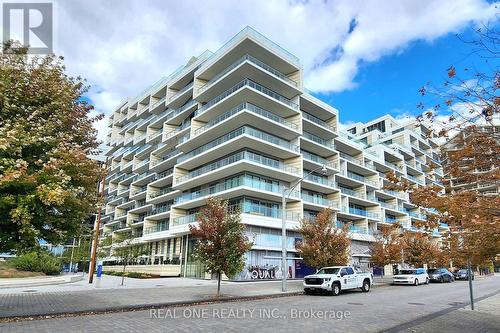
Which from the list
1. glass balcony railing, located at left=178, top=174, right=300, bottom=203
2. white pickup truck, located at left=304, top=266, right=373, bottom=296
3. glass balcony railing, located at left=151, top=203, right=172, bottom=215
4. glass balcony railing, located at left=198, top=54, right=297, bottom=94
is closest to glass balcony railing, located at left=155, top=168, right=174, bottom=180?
glass balcony railing, located at left=151, top=203, right=172, bottom=215

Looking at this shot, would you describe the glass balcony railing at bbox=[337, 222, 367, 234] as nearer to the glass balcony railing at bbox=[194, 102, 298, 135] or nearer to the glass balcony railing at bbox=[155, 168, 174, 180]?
the glass balcony railing at bbox=[194, 102, 298, 135]

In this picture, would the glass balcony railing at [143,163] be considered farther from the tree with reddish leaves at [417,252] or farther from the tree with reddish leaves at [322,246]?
the tree with reddish leaves at [417,252]

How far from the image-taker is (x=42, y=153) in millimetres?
10930

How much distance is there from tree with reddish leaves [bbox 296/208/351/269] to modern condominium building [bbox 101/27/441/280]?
7.57 m

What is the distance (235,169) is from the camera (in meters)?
36.8

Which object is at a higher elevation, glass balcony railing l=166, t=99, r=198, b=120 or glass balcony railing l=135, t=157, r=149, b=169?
glass balcony railing l=166, t=99, r=198, b=120

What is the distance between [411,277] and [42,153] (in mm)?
33242

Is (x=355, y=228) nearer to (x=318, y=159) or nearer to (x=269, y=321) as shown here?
(x=318, y=159)

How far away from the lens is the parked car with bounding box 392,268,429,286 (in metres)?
33.3

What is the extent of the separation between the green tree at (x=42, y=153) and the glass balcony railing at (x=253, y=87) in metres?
25.9

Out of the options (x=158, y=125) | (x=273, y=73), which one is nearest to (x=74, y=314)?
(x=273, y=73)

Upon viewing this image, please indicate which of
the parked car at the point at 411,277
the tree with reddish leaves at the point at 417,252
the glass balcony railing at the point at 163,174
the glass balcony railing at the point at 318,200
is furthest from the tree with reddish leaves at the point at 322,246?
the glass balcony railing at the point at 163,174

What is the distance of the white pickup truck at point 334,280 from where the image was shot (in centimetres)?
2136

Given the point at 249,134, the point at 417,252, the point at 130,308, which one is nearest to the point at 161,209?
the point at 249,134
